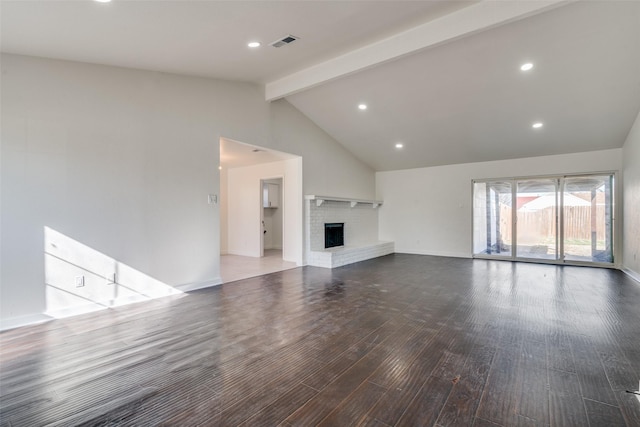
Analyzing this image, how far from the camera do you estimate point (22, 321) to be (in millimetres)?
3029

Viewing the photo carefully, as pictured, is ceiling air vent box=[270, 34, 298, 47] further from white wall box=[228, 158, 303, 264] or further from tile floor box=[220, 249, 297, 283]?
tile floor box=[220, 249, 297, 283]

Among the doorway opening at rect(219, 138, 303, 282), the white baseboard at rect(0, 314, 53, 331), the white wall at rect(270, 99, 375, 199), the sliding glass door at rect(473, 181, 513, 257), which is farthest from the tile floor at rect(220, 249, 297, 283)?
the sliding glass door at rect(473, 181, 513, 257)

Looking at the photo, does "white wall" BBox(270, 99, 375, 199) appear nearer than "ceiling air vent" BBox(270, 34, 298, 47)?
No

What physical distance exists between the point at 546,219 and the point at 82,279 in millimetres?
8889

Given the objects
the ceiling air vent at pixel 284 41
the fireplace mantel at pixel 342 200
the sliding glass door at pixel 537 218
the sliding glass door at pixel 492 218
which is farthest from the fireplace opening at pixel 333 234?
the sliding glass door at pixel 537 218

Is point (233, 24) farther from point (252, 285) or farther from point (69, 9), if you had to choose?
point (252, 285)

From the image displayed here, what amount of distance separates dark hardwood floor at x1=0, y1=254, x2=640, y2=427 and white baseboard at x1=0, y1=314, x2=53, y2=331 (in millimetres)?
Answer: 149

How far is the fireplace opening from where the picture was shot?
7.12m

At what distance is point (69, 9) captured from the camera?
7.77 feet

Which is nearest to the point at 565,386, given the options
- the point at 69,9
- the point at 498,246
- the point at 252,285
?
the point at 252,285

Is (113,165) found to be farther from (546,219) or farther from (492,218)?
(546,219)

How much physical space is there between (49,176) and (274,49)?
2986 millimetres

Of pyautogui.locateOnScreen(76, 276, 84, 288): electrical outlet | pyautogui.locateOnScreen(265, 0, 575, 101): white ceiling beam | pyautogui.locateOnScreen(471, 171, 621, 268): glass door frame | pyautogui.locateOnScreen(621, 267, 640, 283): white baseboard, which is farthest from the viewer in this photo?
pyautogui.locateOnScreen(471, 171, 621, 268): glass door frame

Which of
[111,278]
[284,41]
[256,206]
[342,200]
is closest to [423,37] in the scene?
[284,41]
